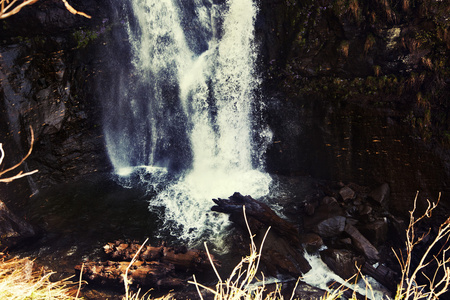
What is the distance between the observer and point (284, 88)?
9008 millimetres

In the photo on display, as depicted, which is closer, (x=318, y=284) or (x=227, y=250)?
(x=318, y=284)

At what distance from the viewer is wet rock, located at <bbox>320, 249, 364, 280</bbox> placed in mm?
6426

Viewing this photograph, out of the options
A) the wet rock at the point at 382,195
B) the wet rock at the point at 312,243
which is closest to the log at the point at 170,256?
the wet rock at the point at 312,243

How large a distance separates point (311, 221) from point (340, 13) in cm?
554

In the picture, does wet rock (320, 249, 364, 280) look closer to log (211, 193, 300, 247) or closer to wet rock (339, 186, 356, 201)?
log (211, 193, 300, 247)

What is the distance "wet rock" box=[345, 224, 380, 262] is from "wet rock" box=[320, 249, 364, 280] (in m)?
0.29

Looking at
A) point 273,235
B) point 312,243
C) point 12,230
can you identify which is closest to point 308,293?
point 312,243

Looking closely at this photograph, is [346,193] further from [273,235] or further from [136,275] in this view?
[136,275]

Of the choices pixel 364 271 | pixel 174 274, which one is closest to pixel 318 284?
pixel 364 271

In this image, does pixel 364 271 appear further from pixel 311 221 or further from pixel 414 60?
pixel 414 60

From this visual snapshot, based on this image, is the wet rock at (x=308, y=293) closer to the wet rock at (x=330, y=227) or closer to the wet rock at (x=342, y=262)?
the wet rock at (x=342, y=262)

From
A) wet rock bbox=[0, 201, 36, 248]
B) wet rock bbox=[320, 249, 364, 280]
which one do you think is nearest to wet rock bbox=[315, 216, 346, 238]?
wet rock bbox=[320, 249, 364, 280]

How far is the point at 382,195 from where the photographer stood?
8.02 metres

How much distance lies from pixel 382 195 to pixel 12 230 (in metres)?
9.27
